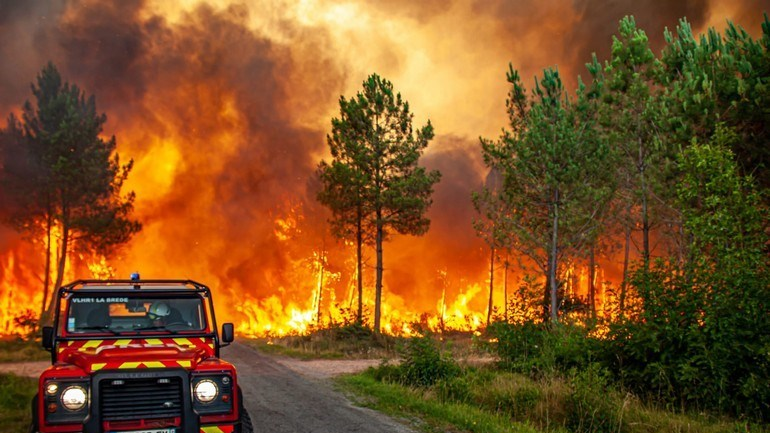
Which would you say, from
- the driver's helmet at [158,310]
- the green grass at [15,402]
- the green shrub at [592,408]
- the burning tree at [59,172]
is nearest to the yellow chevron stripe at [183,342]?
the driver's helmet at [158,310]

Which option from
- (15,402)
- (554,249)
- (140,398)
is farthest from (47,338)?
(554,249)

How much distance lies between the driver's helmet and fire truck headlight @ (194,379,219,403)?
188 centimetres

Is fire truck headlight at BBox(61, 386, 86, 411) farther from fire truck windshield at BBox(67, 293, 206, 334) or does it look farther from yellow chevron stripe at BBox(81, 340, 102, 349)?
fire truck windshield at BBox(67, 293, 206, 334)

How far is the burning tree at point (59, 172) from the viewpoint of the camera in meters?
31.5

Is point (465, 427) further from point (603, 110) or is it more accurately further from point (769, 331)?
point (603, 110)

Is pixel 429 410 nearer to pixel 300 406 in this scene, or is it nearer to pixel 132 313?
pixel 300 406

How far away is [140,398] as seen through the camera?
6.12 m

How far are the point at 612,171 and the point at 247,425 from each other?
21396mm

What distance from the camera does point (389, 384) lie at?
1428 cm

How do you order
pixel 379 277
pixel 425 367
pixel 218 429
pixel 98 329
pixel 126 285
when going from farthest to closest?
pixel 379 277 < pixel 425 367 < pixel 126 285 < pixel 98 329 < pixel 218 429

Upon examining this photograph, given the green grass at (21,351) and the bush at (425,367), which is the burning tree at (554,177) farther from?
the green grass at (21,351)

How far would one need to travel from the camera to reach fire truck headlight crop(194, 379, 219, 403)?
629 centimetres

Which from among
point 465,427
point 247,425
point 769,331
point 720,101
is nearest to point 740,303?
point 769,331

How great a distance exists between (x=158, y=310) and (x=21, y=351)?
2019 cm
